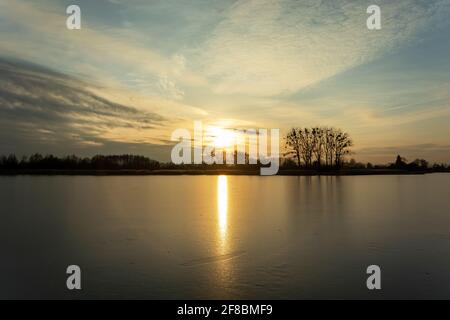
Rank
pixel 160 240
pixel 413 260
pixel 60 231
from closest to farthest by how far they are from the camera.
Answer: pixel 413 260 < pixel 160 240 < pixel 60 231

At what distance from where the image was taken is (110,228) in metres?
14.8

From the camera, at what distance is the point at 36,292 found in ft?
25.4

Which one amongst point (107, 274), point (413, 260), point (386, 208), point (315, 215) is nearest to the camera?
point (107, 274)

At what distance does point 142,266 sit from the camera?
9305 millimetres

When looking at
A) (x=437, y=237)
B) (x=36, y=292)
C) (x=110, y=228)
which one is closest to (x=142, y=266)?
(x=36, y=292)

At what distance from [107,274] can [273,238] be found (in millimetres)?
5824

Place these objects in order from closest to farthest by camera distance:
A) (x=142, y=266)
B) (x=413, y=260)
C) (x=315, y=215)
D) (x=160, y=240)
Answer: (x=142, y=266) → (x=413, y=260) → (x=160, y=240) → (x=315, y=215)

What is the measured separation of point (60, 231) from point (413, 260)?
1150 cm

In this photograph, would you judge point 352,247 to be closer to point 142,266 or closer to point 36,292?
point 142,266

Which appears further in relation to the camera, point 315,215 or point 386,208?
point 386,208

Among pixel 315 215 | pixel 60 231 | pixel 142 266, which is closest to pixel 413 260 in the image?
pixel 142 266

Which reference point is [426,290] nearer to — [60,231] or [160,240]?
[160,240]

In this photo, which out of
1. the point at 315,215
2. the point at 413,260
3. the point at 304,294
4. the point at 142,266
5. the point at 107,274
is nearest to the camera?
the point at 304,294

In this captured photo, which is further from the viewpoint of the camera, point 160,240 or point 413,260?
point 160,240
